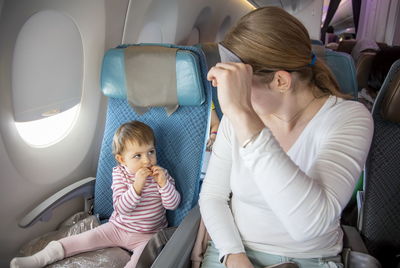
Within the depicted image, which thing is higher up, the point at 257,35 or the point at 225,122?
the point at 257,35

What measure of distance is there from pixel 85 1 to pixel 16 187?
1047 millimetres

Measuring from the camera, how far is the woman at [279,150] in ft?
2.85

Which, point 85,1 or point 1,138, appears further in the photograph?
point 85,1

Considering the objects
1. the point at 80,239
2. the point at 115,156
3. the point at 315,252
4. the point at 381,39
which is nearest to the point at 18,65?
the point at 115,156

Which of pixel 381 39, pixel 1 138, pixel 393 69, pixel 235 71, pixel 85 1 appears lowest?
pixel 381 39

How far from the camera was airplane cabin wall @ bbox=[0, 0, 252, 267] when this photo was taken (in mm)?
1553

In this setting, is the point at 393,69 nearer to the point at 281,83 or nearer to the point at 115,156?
the point at 281,83

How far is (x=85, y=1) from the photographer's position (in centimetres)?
187

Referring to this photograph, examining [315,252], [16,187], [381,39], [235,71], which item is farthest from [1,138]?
[381,39]

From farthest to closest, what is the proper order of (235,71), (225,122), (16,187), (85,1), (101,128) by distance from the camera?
(101,128), (85,1), (16,187), (225,122), (235,71)

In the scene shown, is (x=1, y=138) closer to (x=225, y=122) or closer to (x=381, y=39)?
(x=225, y=122)

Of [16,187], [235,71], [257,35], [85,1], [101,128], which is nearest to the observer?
[235,71]

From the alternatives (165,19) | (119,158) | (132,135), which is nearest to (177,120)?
(132,135)

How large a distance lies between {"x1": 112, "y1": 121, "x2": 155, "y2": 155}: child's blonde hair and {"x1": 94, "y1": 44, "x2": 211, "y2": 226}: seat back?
0.12 meters
